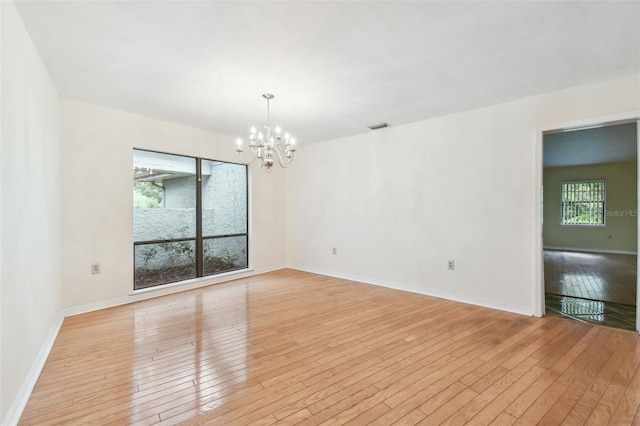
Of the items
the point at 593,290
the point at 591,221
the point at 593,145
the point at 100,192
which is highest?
the point at 593,145

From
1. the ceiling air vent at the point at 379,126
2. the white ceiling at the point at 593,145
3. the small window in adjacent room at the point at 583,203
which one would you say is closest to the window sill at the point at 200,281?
the ceiling air vent at the point at 379,126

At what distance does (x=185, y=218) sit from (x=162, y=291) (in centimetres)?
121

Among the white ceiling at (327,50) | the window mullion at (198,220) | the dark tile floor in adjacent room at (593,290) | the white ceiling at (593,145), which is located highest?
the white ceiling at (327,50)

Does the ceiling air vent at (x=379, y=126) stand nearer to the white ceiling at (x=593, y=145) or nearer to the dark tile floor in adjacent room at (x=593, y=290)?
the white ceiling at (x=593, y=145)

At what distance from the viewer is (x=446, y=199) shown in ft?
14.1

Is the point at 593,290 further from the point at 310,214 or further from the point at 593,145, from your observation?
the point at 310,214

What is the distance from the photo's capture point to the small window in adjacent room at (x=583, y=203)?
891 cm

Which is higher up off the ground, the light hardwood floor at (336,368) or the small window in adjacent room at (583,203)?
the small window in adjacent room at (583,203)

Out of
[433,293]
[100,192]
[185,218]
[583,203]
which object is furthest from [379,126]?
[583,203]

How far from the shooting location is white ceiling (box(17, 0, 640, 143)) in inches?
80.4

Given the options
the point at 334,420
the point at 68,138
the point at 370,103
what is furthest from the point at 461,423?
the point at 68,138

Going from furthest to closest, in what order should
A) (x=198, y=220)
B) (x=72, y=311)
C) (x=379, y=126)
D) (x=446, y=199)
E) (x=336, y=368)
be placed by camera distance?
1. (x=198, y=220)
2. (x=379, y=126)
3. (x=446, y=199)
4. (x=72, y=311)
5. (x=336, y=368)

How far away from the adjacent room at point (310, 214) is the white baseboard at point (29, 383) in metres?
0.02

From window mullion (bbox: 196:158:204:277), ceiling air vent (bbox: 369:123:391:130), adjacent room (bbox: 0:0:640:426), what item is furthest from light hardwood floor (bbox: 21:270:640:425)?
ceiling air vent (bbox: 369:123:391:130)
